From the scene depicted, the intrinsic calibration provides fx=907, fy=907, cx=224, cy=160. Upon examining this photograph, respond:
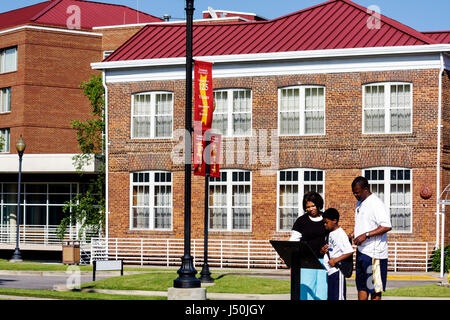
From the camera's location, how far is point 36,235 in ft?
158

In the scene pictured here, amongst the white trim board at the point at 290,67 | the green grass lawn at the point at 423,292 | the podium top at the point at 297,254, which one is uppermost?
the white trim board at the point at 290,67

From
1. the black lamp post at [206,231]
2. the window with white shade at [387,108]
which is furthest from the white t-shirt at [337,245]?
the window with white shade at [387,108]

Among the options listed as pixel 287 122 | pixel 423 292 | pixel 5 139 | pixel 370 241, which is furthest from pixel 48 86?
pixel 370 241

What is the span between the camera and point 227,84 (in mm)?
34094

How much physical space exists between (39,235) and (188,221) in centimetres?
3040

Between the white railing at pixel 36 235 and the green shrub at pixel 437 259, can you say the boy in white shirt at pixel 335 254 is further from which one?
the white railing at pixel 36 235

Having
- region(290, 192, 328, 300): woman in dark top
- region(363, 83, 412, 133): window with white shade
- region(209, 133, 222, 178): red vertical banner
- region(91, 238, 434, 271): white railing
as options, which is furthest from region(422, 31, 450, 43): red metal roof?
region(290, 192, 328, 300): woman in dark top

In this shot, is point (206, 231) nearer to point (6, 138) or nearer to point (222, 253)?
point (222, 253)

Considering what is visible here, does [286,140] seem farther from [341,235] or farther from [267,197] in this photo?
[341,235]

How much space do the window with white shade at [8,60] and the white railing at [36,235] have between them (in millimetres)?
11753

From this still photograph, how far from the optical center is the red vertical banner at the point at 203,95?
2481cm

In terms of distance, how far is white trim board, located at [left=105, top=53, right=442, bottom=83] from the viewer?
31312mm

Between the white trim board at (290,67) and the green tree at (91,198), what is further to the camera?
the green tree at (91,198)

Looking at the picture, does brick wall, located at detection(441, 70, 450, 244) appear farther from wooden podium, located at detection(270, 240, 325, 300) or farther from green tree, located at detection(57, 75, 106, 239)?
wooden podium, located at detection(270, 240, 325, 300)
